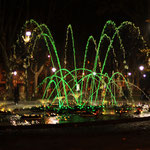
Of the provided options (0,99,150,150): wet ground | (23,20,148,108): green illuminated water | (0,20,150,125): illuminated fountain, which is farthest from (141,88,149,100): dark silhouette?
(0,99,150,150): wet ground

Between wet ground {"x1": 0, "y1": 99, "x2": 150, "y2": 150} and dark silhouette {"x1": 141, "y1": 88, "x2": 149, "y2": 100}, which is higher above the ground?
dark silhouette {"x1": 141, "y1": 88, "x2": 149, "y2": 100}

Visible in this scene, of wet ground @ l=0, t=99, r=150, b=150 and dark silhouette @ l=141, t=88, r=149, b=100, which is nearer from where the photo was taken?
wet ground @ l=0, t=99, r=150, b=150

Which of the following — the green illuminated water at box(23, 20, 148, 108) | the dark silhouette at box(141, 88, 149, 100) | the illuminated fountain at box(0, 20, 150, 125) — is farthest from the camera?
the dark silhouette at box(141, 88, 149, 100)

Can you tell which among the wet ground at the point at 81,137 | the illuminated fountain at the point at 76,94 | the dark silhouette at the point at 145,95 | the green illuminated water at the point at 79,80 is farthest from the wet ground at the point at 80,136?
the dark silhouette at the point at 145,95

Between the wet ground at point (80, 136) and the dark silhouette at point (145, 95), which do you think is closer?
the wet ground at point (80, 136)

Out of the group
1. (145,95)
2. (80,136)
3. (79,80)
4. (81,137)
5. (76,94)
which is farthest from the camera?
(79,80)

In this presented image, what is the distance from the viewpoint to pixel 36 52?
124ft

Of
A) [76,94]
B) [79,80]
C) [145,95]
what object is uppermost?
[79,80]

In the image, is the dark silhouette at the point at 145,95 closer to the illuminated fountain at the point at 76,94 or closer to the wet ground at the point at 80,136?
the illuminated fountain at the point at 76,94

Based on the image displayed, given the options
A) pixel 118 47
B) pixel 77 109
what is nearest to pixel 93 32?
pixel 118 47

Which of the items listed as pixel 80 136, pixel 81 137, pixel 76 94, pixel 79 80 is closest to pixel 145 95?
pixel 76 94

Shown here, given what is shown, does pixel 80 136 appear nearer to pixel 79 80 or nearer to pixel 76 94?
pixel 76 94

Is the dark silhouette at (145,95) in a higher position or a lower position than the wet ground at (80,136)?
higher

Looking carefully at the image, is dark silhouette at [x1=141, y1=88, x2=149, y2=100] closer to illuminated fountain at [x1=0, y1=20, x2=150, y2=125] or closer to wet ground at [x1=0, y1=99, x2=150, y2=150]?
illuminated fountain at [x1=0, y1=20, x2=150, y2=125]
